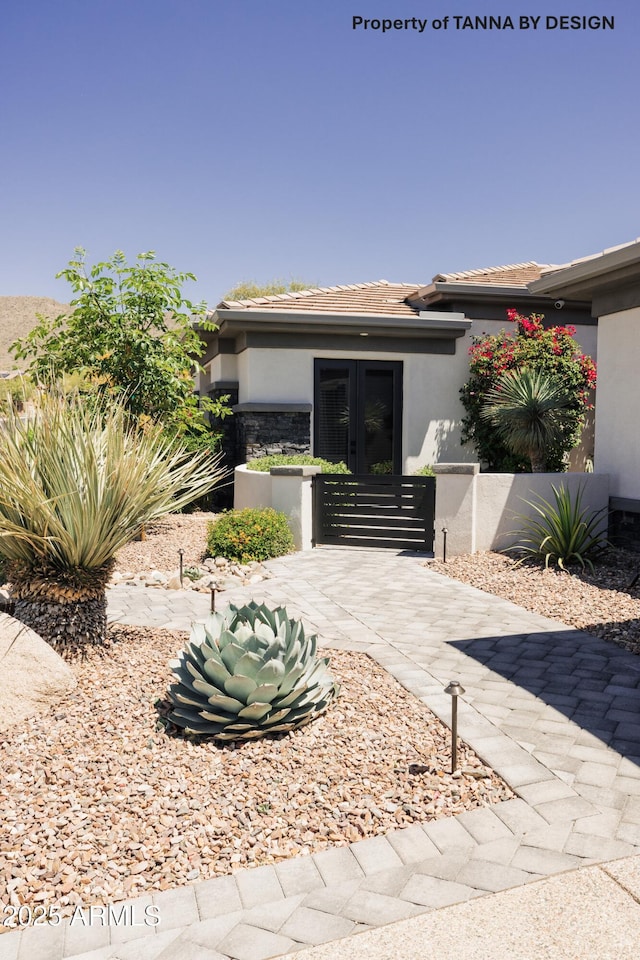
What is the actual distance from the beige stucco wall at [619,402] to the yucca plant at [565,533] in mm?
598

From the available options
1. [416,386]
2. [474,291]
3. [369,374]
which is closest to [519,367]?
[474,291]

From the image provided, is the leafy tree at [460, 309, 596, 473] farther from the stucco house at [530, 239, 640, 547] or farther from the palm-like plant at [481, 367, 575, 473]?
the stucco house at [530, 239, 640, 547]

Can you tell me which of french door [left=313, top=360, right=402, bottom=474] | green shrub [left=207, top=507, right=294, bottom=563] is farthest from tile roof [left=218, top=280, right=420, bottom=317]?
green shrub [left=207, top=507, right=294, bottom=563]

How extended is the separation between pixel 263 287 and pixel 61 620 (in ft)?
115

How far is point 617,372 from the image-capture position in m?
9.58

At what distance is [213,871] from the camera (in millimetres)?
2877

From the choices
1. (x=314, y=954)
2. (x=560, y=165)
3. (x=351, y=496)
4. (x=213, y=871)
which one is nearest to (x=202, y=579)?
(x=351, y=496)

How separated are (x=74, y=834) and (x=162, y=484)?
106 inches

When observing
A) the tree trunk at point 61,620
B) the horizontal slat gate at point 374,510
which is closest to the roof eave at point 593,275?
the horizontal slat gate at point 374,510

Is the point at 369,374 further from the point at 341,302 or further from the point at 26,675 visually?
the point at 26,675

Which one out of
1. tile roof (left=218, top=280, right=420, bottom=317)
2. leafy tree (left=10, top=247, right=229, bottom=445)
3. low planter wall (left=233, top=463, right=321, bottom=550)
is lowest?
low planter wall (left=233, top=463, right=321, bottom=550)

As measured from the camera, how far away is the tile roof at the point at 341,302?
14.1 meters

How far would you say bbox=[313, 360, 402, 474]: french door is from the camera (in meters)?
14.1

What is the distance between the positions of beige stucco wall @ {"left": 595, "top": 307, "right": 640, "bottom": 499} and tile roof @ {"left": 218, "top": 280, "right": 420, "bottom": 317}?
5.12 m
